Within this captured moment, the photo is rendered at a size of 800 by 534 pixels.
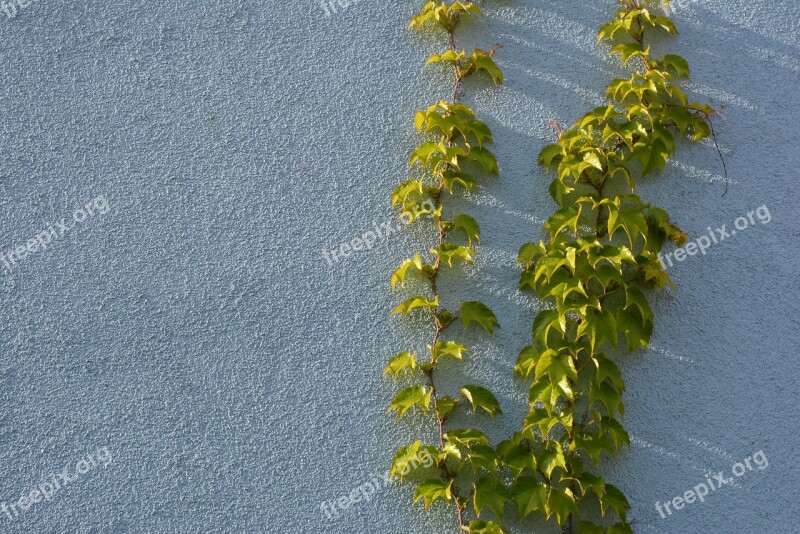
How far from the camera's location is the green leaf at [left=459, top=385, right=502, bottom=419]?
310cm

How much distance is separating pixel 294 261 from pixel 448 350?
26.8 inches

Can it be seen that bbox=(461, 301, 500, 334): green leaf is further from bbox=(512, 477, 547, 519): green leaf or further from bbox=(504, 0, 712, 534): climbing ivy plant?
bbox=(512, 477, 547, 519): green leaf

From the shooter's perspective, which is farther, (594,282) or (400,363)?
(594,282)

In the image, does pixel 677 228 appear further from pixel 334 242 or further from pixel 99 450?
pixel 99 450

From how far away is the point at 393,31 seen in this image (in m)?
3.54

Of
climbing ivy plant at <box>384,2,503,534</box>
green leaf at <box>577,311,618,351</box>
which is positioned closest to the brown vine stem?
climbing ivy plant at <box>384,2,503,534</box>

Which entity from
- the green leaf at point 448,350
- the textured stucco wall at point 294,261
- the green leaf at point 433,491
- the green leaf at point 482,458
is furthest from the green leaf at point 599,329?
the green leaf at point 433,491

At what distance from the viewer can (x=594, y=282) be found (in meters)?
3.32

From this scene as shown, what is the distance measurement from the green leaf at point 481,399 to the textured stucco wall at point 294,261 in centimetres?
8

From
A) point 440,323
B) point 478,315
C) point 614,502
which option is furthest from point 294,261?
point 614,502

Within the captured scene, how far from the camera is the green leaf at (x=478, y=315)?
3184 millimetres

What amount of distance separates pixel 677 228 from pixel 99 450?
2.32 m

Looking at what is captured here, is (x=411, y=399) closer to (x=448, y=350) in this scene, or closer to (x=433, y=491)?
(x=448, y=350)

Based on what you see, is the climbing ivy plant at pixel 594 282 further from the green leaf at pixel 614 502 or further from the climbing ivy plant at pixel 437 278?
the climbing ivy plant at pixel 437 278
